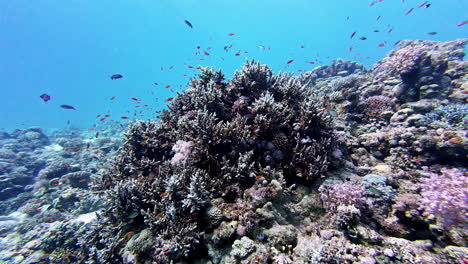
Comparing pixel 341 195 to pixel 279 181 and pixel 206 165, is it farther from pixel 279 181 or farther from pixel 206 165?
pixel 206 165

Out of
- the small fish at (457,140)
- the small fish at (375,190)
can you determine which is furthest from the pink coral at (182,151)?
the small fish at (457,140)

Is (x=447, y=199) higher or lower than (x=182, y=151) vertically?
lower

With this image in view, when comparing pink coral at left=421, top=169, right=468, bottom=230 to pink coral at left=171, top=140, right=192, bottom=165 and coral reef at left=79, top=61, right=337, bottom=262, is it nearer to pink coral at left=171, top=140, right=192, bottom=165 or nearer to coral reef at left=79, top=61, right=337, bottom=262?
coral reef at left=79, top=61, right=337, bottom=262

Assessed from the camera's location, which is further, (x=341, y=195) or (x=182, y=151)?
(x=182, y=151)

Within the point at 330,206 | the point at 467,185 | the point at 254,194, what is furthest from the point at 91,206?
the point at 467,185

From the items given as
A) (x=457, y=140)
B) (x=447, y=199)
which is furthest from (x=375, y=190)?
(x=457, y=140)

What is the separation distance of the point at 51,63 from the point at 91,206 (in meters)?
180

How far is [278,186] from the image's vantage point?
3.65m

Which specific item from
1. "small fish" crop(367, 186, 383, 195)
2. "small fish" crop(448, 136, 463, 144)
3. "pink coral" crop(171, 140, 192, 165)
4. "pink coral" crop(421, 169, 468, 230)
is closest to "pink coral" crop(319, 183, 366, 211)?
"small fish" crop(367, 186, 383, 195)

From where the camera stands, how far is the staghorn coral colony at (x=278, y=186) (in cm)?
316

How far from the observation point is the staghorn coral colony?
124 inches

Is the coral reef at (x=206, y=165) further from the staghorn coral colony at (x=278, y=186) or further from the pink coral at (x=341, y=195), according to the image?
the pink coral at (x=341, y=195)

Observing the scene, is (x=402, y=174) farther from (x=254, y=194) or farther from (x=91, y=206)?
(x=91, y=206)

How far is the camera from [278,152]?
4535 millimetres
